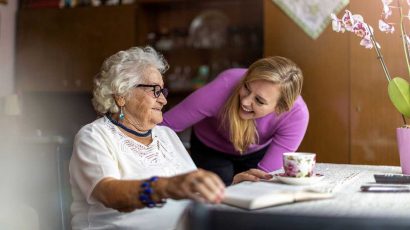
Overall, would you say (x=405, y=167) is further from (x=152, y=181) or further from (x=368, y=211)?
(x=152, y=181)

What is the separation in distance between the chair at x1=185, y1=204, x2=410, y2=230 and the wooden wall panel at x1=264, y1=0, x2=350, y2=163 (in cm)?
266

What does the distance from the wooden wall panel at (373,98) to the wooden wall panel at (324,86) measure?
0.06m

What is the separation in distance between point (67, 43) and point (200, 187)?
406 centimetres

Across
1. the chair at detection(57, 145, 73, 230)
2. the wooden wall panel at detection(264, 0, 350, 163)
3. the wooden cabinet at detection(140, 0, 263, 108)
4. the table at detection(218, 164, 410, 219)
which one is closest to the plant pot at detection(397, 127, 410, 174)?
the table at detection(218, 164, 410, 219)

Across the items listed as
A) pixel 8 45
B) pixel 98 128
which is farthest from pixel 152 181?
pixel 8 45

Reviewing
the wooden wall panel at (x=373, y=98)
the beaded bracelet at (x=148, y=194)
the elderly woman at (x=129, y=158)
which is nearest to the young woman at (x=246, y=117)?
the elderly woman at (x=129, y=158)

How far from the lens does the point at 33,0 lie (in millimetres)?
5047

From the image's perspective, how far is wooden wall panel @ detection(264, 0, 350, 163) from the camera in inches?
143

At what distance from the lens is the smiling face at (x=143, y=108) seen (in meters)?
1.71

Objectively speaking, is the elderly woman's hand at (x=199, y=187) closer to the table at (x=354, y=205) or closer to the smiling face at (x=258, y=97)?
the table at (x=354, y=205)

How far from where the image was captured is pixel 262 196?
3.77ft

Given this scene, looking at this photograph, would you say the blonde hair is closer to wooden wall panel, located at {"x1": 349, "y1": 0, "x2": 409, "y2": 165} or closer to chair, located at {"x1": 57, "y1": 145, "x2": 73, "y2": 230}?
chair, located at {"x1": 57, "y1": 145, "x2": 73, "y2": 230}

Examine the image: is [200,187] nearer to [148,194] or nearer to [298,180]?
[148,194]

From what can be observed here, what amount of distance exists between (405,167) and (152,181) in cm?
98
